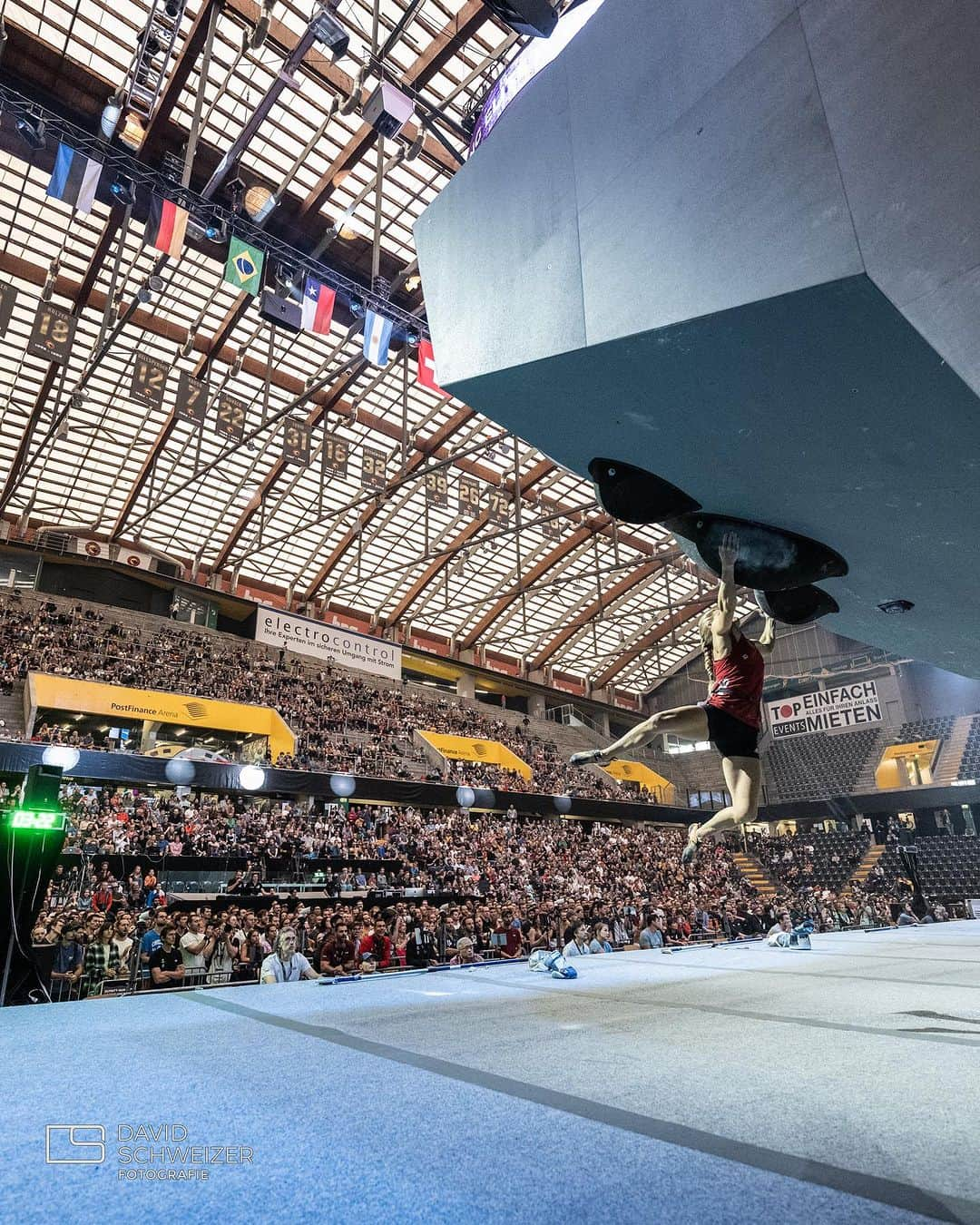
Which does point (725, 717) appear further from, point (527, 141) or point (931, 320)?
point (527, 141)

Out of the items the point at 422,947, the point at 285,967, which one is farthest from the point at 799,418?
the point at 422,947

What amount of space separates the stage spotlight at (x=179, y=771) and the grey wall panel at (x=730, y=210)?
60.9ft

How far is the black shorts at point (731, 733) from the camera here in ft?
14.6

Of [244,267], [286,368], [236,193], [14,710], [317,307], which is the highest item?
[286,368]

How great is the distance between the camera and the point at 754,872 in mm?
31547

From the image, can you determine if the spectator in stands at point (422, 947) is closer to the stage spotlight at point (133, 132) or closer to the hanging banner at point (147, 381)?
the hanging banner at point (147, 381)

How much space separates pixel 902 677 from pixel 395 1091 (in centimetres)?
3760

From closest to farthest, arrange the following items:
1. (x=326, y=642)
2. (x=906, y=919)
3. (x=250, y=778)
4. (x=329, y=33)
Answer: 1. (x=329, y=33)
2. (x=250, y=778)
3. (x=906, y=919)
4. (x=326, y=642)

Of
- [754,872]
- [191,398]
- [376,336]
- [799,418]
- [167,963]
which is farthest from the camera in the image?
[754,872]

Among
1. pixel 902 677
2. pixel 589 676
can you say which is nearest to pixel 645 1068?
pixel 902 677

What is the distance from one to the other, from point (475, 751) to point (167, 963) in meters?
21.5

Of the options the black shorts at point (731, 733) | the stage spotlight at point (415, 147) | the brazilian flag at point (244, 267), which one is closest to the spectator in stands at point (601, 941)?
the black shorts at point (731, 733)

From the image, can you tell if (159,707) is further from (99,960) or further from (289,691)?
(99,960)

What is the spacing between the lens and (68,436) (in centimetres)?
2608
